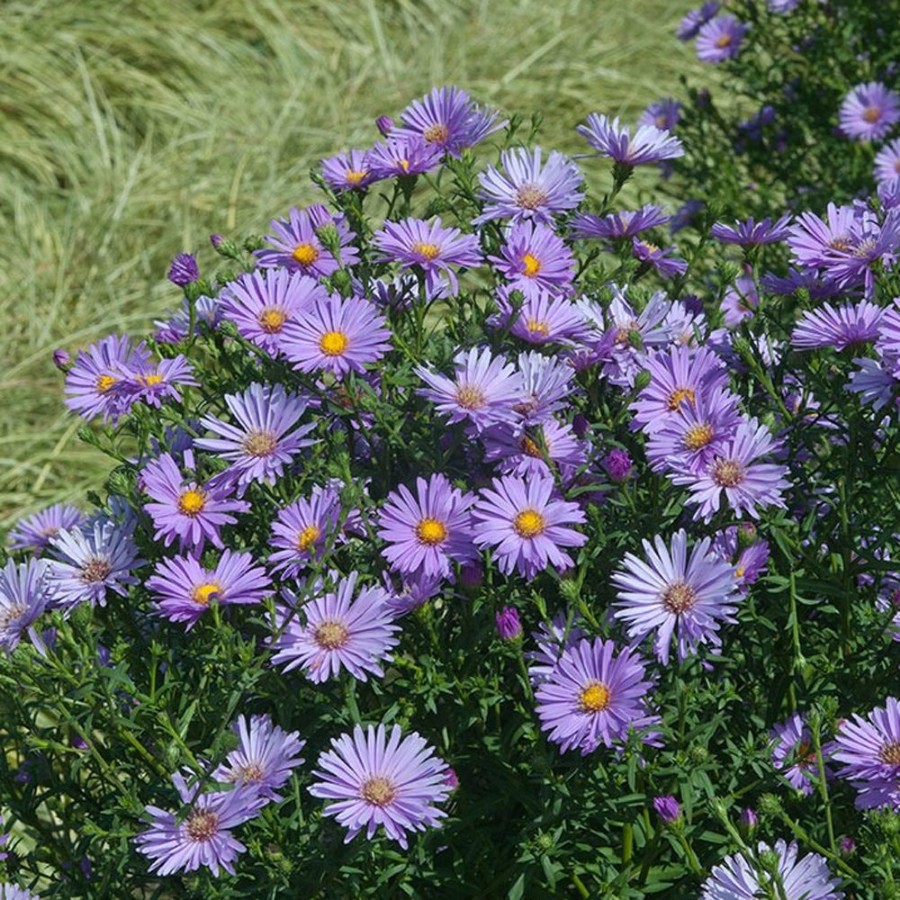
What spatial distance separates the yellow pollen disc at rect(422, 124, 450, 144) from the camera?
5.33 ft

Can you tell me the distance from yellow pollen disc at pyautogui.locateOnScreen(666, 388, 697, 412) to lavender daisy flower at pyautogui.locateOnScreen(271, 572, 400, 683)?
32cm

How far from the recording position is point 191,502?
1.37 meters

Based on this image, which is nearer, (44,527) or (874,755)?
(874,755)

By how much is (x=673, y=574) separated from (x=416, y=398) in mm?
328

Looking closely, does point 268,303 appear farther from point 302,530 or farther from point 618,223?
point 618,223

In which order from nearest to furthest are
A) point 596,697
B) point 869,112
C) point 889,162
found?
point 596,697
point 889,162
point 869,112

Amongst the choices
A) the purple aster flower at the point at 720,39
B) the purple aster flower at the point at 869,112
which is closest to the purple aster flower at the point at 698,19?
the purple aster flower at the point at 720,39

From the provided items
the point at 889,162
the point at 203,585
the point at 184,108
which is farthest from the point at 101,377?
the point at 184,108

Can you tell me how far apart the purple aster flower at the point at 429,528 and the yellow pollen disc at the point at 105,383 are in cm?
38

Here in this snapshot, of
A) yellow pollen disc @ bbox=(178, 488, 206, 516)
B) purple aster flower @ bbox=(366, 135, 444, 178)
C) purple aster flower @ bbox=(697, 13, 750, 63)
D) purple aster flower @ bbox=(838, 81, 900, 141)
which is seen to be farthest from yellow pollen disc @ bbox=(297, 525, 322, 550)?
purple aster flower @ bbox=(697, 13, 750, 63)

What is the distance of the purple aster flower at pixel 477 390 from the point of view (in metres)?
1.31

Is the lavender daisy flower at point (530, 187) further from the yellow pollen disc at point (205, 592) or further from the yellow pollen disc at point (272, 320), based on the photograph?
the yellow pollen disc at point (205, 592)

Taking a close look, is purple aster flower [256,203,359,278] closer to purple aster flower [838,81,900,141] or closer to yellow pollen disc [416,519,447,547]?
yellow pollen disc [416,519,447,547]

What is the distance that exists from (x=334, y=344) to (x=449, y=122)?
0.37 metres
